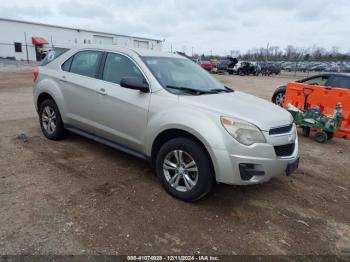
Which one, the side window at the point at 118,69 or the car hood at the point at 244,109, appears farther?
the side window at the point at 118,69

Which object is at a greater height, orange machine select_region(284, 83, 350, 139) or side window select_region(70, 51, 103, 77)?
side window select_region(70, 51, 103, 77)

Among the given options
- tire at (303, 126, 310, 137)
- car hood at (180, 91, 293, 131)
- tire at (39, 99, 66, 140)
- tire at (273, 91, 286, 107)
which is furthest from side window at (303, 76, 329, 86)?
tire at (39, 99, 66, 140)

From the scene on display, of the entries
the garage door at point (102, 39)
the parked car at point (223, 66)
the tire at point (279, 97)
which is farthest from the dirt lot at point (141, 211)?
the garage door at point (102, 39)

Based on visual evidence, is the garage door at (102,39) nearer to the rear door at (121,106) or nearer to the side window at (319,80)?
the side window at (319,80)

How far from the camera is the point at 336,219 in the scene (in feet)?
12.1

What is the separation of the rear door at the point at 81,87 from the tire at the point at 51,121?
37 cm

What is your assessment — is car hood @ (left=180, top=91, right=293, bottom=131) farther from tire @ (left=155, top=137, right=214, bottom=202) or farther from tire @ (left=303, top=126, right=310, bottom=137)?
tire @ (left=303, top=126, right=310, bottom=137)

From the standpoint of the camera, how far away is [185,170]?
3.69 meters

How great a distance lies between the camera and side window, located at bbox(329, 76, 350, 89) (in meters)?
8.34

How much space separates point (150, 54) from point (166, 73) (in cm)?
50

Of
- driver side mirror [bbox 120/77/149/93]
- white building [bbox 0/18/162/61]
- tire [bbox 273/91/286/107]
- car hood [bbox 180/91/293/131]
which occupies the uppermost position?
A: white building [bbox 0/18/162/61]

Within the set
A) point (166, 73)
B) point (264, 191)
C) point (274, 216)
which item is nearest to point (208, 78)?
point (166, 73)

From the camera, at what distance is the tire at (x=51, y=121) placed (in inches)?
212

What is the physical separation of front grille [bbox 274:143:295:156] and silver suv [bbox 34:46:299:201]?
11 mm
